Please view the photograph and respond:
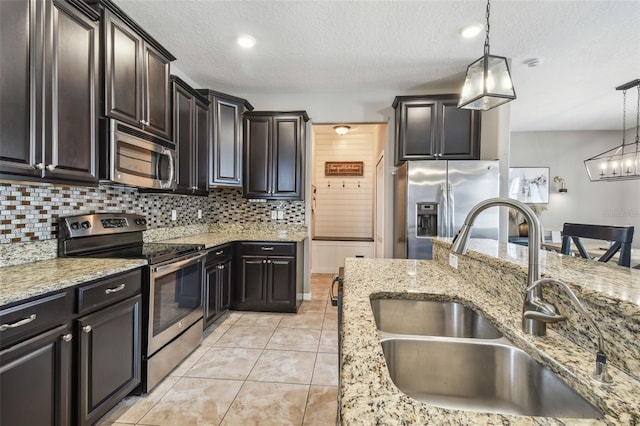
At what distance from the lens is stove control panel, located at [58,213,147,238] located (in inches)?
75.1

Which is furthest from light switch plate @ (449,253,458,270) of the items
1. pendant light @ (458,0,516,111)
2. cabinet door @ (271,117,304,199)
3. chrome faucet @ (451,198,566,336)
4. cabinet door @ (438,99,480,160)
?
cabinet door @ (271,117,304,199)

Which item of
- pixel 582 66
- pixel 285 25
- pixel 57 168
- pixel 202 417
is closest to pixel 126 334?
pixel 202 417

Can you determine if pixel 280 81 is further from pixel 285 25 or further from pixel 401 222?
pixel 401 222

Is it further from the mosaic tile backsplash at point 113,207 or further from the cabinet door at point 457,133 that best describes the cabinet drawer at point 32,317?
the cabinet door at point 457,133

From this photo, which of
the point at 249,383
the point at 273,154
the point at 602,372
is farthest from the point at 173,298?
the point at 602,372

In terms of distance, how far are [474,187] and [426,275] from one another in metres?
1.86

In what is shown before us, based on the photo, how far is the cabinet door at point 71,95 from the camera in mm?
1547

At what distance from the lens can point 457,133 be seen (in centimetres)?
325

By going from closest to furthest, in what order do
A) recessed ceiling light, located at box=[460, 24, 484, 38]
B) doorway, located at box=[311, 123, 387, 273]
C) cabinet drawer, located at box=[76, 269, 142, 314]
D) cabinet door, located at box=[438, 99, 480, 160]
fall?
cabinet drawer, located at box=[76, 269, 142, 314]
recessed ceiling light, located at box=[460, 24, 484, 38]
cabinet door, located at box=[438, 99, 480, 160]
doorway, located at box=[311, 123, 387, 273]

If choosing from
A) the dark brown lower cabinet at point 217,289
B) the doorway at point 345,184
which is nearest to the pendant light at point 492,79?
the dark brown lower cabinet at point 217,289

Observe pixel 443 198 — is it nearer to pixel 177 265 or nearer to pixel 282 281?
pixel 282 281

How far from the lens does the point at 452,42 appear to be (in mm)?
2578

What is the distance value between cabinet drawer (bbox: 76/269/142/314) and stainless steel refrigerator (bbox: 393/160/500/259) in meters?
2.38

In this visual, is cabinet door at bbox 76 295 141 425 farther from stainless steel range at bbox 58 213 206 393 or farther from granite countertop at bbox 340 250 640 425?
granite countertop at bbox 340 250 640 425
